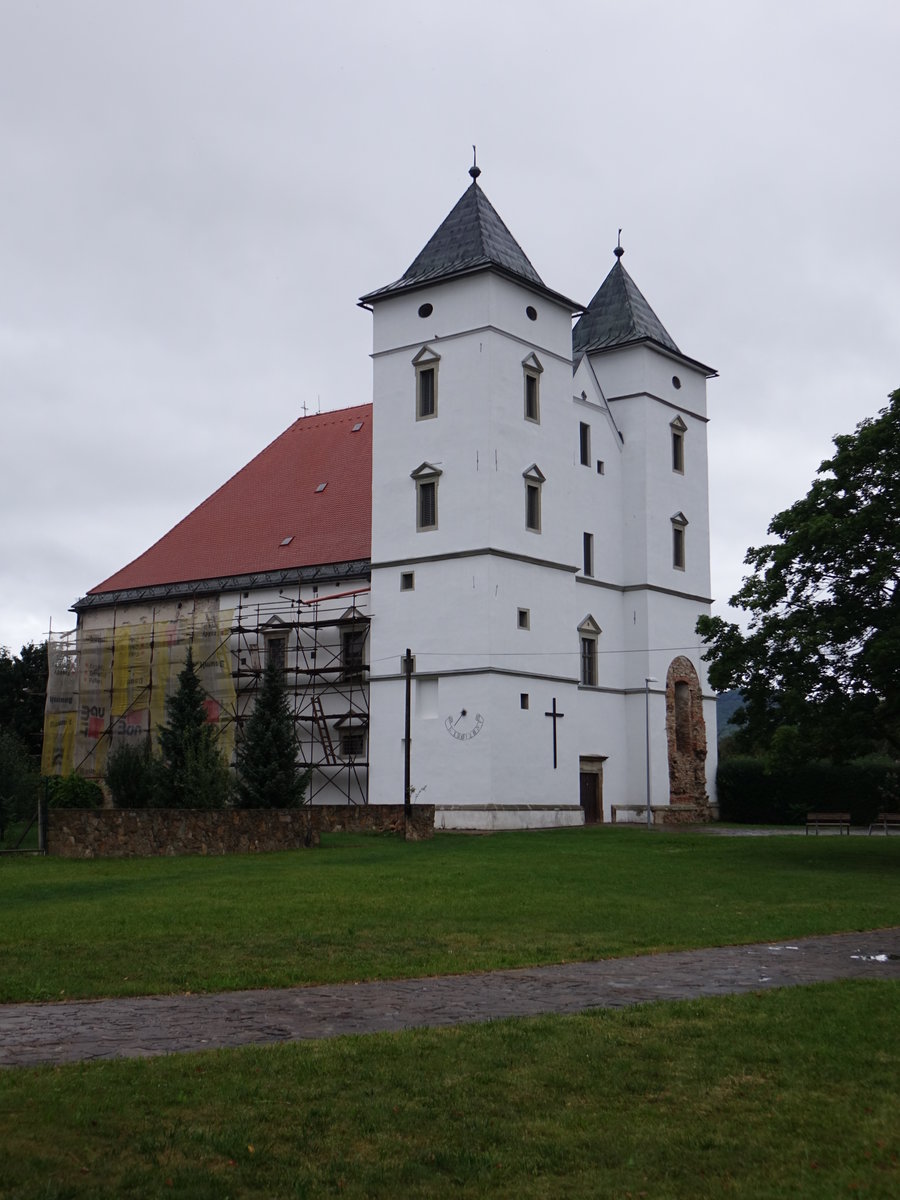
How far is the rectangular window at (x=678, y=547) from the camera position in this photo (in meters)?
49.2

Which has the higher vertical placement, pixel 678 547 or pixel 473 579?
pixel 678 547

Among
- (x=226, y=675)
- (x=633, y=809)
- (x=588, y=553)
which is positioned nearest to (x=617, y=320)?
(x=588, y=553)

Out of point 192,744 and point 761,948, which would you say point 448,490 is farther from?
point 761,948

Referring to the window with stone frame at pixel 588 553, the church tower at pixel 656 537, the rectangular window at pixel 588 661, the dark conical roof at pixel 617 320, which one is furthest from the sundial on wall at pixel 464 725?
the dark conical roof at pixel 617 320

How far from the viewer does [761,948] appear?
13758mm

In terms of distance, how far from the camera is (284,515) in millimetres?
51312

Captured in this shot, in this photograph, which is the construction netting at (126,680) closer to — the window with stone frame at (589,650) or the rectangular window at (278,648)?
the rectangular window at (278,648)

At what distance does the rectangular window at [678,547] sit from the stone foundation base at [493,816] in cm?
1221

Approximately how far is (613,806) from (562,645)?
6.29 meters

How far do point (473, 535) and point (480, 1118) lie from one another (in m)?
34.8

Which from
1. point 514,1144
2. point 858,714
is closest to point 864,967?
point 514,1144

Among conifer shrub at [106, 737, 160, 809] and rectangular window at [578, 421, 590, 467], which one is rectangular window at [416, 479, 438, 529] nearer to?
rectangular window at [578, 421, 590, 467]

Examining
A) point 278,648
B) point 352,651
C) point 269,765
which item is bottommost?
point 269,765

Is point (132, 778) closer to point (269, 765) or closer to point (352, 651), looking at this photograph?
point (269, 765)
